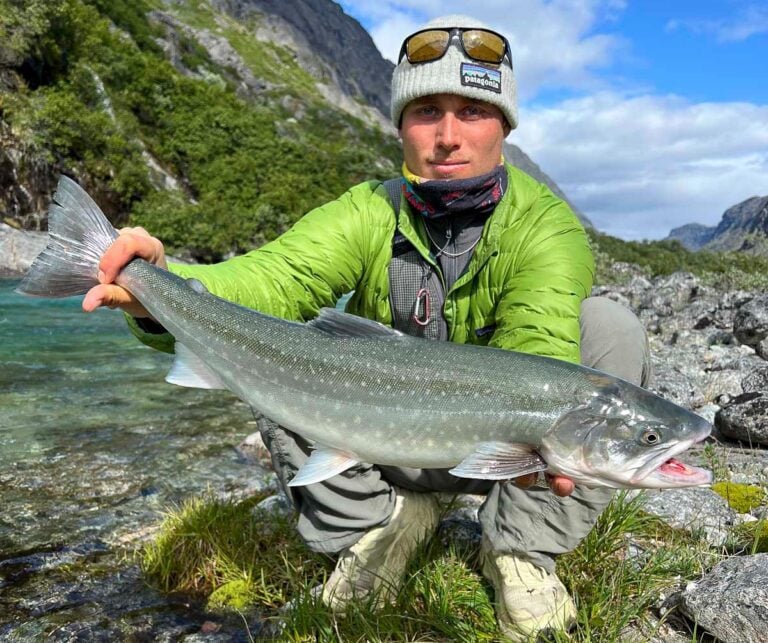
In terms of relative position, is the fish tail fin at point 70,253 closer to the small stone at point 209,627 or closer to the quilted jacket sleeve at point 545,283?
the quilted jacket sleeve at point 545,283

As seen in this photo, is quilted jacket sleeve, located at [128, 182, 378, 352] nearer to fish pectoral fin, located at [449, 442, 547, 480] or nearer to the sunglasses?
the sunglasses

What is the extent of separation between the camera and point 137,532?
553 centimetres

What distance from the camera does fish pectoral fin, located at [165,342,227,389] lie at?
10.9ft

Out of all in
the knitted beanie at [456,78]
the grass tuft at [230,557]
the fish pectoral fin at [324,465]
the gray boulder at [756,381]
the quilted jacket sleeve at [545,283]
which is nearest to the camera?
the fish pectoral fin at [324,465]

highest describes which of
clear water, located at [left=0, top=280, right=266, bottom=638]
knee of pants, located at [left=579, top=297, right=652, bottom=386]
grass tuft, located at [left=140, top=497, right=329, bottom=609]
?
knee of pants, located at [left=579, top=297, right=652, bottom=386]

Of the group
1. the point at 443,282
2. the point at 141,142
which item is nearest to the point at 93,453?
the point at 443,282

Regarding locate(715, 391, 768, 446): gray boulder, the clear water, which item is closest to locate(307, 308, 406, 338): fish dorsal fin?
the clear water

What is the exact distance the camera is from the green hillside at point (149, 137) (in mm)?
36000

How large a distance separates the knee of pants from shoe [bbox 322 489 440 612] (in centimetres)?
139

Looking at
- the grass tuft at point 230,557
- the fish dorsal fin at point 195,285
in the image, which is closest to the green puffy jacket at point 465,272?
the fish dorsal fin at point 195,285

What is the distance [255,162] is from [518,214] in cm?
5156

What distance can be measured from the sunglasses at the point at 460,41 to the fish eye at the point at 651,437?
2425 mm

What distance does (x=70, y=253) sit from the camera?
330 centimetres

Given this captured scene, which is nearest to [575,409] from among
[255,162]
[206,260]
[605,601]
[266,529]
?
[605,601]
